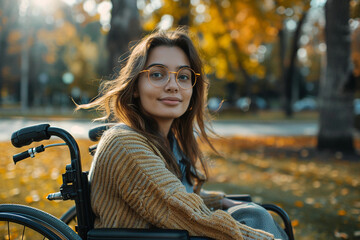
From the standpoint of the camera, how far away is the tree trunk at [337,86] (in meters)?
8.62

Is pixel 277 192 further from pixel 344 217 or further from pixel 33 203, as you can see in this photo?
pixel 33 203

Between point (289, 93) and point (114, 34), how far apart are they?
21.1 metres

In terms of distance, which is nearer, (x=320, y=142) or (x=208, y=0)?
(x=320, y=142)

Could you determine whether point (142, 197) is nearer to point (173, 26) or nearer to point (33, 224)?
point (33, 224)

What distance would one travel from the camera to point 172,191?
167cm

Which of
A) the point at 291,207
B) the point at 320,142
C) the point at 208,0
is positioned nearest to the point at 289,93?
the point at 208,0

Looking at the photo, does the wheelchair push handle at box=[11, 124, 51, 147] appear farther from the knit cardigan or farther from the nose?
the nose

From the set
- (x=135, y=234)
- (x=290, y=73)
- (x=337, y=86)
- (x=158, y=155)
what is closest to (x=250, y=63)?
(x=290, y=73)

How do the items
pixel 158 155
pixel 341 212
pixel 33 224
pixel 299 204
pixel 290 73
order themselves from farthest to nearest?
1. pixel 290 73
2. pixel 299 204
3. pixel 341 212
4. pixel 158 155
5. pixel 33 224

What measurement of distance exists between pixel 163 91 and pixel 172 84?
7cm

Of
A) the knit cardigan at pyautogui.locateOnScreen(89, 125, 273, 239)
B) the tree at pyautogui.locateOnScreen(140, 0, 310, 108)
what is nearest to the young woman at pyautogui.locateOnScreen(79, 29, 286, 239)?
the knit cardigan at pyautogui.locateOnScreen(89, 125, 273, 239)

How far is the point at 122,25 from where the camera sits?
212 inches

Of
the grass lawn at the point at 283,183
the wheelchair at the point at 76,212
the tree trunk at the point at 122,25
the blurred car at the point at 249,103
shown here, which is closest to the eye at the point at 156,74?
the wheelchair at the point at 76,212

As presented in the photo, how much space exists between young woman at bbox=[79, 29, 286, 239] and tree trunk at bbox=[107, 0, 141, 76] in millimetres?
3135
